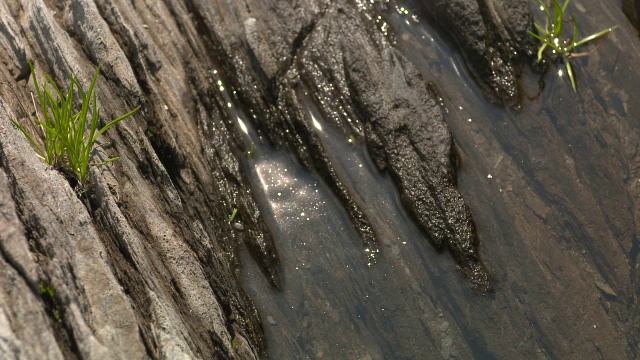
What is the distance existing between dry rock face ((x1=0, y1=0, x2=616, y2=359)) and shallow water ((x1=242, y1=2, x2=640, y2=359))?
146 mm

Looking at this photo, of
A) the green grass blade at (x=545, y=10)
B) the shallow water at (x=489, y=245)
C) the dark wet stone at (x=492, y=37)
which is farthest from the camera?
the green grass blade at (x=545, y=10)

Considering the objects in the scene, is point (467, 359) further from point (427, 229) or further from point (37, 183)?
point (37, 183)

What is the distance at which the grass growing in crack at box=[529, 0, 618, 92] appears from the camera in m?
6.21

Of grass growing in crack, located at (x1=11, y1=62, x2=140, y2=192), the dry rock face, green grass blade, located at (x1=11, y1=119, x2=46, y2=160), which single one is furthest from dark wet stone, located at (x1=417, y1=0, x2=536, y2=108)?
green grass blade, located at (x1=11, y1=119, x2=46, y2=160)

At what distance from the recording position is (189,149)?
5344 millimetres

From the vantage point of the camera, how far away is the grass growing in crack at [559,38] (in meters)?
6.21

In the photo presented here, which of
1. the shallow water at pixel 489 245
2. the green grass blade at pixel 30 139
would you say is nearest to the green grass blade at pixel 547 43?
the shallow water at pixel 489 245

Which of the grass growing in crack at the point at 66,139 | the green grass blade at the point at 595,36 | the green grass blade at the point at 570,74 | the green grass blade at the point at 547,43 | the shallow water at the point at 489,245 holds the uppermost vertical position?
the grass growing in crack at the point at 66,139

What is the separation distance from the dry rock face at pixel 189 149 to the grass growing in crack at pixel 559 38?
0.63ft

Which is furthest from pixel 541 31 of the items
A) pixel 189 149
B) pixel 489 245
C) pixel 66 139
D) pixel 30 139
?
pixel 30 139

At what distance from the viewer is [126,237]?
396 cm

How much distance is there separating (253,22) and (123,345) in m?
3.61

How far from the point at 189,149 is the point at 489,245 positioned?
2.69 meters

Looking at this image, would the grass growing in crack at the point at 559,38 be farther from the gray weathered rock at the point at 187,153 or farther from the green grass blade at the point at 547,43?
the gray weathered rock at the point at 187,153
